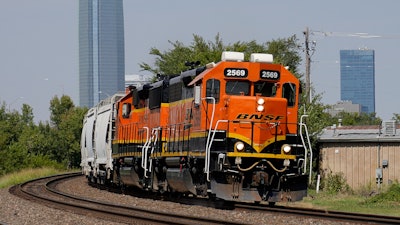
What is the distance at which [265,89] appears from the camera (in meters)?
20.7

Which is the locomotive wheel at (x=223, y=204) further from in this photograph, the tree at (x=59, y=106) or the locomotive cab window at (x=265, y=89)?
the tree at (x=59, y=106)

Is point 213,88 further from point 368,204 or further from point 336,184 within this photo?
point 336,184

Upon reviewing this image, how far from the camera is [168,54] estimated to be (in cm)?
6281

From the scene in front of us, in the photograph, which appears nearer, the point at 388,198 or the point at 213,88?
the point at 213,88

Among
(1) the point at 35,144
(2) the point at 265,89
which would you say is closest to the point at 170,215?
(2) the point at 265,89

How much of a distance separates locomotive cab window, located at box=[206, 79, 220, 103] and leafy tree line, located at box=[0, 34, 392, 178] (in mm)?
8651

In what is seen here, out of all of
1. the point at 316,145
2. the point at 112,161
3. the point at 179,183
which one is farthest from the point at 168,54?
the point at 179,183

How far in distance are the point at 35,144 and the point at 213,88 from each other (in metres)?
74.4

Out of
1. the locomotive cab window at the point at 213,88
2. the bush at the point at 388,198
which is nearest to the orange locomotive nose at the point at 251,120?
the locomotive cab window at the point at 213,88

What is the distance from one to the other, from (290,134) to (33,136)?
250 feet

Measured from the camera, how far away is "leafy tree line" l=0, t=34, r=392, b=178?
53609 millimetres

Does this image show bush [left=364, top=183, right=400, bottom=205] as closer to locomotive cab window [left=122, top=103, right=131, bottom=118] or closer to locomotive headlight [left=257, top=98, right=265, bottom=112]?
locomotive headlight [left=257, top=98, right=265, bottom=112]

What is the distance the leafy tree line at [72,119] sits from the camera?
176ft

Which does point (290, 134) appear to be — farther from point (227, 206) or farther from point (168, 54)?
point (168, 54)
